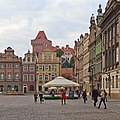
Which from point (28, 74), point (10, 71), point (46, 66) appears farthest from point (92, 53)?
point (10, 71)

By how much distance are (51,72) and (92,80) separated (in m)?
41.6

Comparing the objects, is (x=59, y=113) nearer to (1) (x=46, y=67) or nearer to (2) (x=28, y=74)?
(2) (x=28, y=74)

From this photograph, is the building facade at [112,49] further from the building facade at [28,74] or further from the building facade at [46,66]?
the building facade at [28,74]

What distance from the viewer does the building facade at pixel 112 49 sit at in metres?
59.4

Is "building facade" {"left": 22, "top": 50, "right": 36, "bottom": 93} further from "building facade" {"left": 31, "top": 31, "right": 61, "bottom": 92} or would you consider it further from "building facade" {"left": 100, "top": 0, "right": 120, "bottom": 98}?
"building facade" {"left": 100, "top": 0, "right": 120, "bottom": 98}

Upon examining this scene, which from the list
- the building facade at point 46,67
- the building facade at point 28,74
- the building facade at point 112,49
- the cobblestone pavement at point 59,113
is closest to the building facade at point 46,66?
the building facade at point 46,67

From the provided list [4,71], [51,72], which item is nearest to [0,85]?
[4,71]

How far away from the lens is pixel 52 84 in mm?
61312

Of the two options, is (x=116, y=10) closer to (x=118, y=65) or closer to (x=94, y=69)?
(x=118, y=65)

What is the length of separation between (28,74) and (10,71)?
5.86 metres

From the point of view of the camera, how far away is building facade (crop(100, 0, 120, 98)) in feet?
195

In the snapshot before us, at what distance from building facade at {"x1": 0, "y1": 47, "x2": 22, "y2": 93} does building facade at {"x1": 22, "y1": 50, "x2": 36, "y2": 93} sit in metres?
1.29

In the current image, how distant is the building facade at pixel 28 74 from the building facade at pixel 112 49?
63.0m

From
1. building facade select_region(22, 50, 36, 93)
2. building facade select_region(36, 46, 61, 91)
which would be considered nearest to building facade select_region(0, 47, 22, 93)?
building facade select_region(22, 50, 36, 93)
